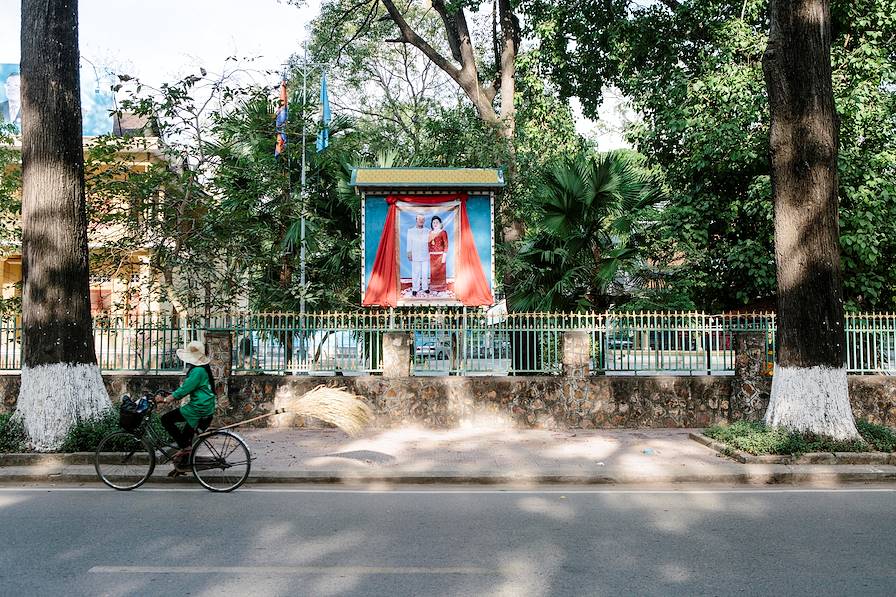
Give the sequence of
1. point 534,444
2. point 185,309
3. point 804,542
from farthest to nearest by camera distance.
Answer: point 185,309 < point 534,444 < point 804,542

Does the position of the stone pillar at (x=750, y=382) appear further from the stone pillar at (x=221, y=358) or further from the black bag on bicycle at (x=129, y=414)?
the black bag on bicycle at (x=129, y=414)

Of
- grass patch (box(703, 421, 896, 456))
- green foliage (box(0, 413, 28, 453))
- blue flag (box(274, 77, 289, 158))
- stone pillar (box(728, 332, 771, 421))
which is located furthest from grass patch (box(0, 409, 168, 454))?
stone pillar (box(728, 332, 771, 421))

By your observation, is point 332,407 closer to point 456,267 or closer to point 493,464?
point 493,464

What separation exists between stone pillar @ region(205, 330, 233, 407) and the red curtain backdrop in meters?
2.99

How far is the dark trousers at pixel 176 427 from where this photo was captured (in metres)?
8.28

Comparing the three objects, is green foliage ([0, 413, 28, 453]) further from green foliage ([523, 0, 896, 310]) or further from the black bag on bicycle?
green foliage ([523, 0, 896, 310])

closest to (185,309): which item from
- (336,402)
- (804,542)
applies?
(336,402)

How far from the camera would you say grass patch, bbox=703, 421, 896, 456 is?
9.52m

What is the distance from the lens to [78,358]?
986cm

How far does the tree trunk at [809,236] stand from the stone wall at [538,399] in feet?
8.12

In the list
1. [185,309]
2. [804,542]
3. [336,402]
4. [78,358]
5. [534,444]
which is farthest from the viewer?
[185,309]

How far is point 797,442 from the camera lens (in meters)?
9.61

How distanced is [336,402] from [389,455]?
1.54 meters

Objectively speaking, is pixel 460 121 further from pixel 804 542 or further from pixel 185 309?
pixel 804 542
